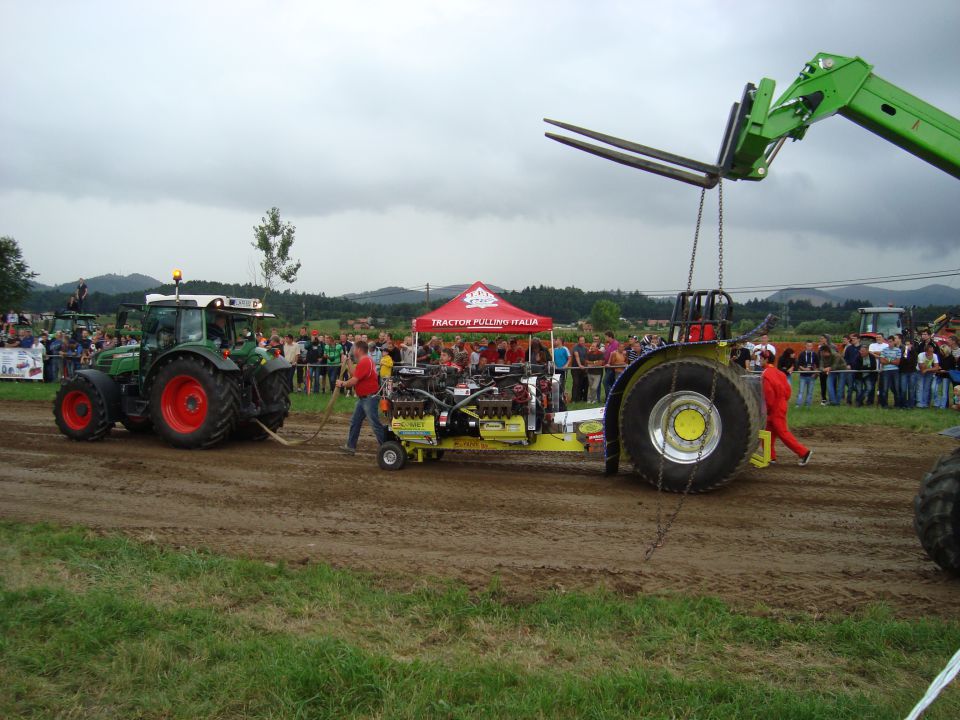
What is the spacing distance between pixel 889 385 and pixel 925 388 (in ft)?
2.18

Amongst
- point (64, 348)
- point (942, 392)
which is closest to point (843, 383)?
point (942, 392)

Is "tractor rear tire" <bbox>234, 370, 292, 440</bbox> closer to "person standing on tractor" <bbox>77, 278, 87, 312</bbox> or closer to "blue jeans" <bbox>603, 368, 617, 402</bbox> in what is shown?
"blue jeans" <bbox>603, 368, 617, 402</bbox>

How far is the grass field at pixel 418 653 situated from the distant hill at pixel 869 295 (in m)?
21.8

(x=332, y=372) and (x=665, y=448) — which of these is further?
(x=332, y=372)

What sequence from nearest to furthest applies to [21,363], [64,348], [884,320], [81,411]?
[81,411] → [21,363] → [64,348] → [884,320]

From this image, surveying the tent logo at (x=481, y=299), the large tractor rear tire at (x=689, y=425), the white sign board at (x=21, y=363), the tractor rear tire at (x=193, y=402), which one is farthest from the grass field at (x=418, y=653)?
the white sign board at (x=21, y=363)

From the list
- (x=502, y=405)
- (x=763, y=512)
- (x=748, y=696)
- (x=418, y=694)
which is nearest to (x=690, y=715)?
(x=748, y=696)

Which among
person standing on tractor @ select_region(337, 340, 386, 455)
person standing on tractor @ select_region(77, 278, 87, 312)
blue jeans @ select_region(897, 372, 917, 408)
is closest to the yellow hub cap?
person standing on tractor @ select_region(337, 340, 386, 455)

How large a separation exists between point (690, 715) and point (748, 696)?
326 mm

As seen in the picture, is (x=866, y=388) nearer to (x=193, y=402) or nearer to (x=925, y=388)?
(x=925, y=388)

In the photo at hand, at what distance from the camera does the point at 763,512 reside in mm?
6680

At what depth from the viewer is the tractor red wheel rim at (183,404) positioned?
10102 mm

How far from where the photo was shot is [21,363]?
67.3 feet

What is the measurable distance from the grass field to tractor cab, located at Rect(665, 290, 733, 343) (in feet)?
11.4
